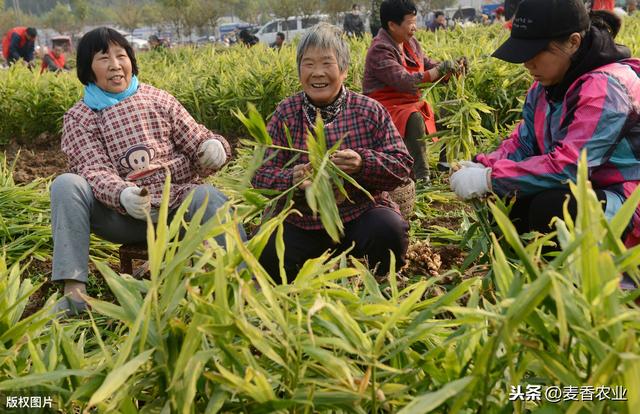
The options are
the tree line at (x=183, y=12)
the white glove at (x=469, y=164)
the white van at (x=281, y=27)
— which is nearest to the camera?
the white glove at (x=469, y=164)

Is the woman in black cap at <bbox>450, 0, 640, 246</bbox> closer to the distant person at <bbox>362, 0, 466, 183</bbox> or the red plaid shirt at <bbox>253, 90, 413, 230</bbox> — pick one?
the red plaid shirt at <bbox>253, 90, 413, 230</bbox>

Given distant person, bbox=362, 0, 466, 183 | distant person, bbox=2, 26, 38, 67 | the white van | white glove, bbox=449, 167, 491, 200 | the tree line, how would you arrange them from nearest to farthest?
white glove, bbox=449, 167, 491, 200 → distant person, bbox=362, 0, 466, 183 → distant person, bbox=2, 26, 38, 67 → the white van → the tree line

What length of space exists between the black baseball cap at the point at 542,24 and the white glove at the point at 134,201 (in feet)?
4.34

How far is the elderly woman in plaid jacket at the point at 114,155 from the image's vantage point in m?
2.62

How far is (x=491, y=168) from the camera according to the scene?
233 centimetres

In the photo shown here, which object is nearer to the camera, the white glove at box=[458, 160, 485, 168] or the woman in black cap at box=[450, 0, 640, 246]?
the woman in black cap at box=[450, 0, 640, 246]

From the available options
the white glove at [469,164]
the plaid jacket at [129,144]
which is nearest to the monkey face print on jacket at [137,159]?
the plaid jacket at [129,144]

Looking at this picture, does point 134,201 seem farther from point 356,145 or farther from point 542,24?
point 542,24

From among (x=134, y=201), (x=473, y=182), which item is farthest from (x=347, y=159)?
(x=134, y=201)

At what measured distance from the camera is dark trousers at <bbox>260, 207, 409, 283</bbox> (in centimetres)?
251

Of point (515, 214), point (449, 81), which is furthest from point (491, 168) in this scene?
point (449, 81)

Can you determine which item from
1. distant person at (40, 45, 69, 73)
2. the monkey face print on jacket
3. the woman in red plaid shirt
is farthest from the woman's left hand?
distant person at (40, 45, 69, 73)

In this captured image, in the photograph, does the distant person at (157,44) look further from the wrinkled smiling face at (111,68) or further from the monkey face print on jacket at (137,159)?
the monkey face print on jacket at (137,159)

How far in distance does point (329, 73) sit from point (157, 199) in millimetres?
841
